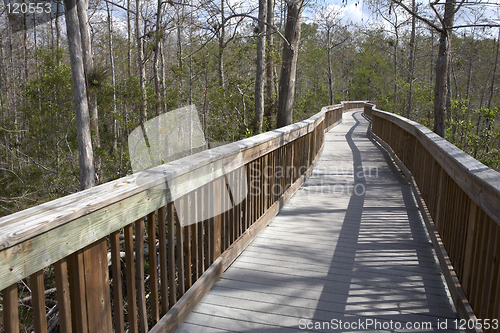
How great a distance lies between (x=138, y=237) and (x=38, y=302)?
2.40 feet

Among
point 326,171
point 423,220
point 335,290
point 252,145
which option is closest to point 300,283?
point 335,290

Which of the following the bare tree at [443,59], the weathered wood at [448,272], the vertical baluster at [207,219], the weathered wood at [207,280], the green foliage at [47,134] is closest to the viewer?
the weathered wood at [207,280]

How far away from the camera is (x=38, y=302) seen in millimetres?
1438

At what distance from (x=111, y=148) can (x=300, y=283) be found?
17.2 metres

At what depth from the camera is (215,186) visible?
10.5 feet

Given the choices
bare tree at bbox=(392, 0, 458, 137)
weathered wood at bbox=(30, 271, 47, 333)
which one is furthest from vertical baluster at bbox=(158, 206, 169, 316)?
bare tree at bbox=(392, 0, 458, 137)

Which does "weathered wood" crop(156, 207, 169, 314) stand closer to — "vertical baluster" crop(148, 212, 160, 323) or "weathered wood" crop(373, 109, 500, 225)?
"vertical baluster" crop(148, 212, 160, 323)

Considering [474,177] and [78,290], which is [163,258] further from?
[474,177]

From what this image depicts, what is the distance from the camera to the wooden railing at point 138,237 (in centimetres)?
142

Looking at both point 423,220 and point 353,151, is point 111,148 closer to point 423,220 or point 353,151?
point 353,151

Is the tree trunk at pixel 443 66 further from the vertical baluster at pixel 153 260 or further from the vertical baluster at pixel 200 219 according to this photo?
the vertical baluster at pixel 153 260

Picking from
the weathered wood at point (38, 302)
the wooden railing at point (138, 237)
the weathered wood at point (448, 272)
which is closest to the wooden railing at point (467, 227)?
the weathered wood at point (448, 272)

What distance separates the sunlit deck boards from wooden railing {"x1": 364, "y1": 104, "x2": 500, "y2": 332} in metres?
0.20

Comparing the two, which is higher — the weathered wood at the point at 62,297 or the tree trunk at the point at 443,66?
the tree trunk at the point at 443,66
